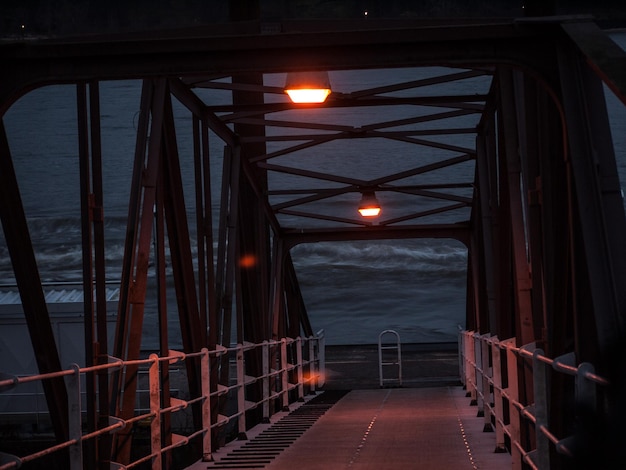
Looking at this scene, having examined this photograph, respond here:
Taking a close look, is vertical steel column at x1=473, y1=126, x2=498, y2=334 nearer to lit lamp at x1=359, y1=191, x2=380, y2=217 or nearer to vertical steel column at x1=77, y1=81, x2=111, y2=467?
lit lamp at x1=359, y1=191, x2=380, y2=217

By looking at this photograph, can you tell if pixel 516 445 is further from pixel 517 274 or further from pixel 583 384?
pixel 583 384

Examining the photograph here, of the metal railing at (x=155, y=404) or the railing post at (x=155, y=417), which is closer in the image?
the metal railing at (x=155, y=404)

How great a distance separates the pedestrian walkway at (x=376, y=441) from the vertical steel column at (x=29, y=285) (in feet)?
8.78

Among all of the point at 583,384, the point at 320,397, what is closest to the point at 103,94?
the point at 320,397

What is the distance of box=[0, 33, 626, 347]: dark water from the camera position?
65.0 m

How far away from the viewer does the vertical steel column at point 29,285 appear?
6480mm

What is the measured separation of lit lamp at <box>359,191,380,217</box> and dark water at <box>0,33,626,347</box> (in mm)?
44639

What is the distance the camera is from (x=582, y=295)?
543 cm

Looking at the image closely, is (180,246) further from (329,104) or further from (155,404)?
(329,104)

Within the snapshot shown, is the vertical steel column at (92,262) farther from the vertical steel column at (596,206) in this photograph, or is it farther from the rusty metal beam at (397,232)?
the rusty metal beam at (397,232)

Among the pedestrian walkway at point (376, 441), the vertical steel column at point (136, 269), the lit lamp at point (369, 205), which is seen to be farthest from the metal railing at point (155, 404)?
the lit lamp at point (369, 205)

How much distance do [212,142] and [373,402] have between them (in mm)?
55542

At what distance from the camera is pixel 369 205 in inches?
698

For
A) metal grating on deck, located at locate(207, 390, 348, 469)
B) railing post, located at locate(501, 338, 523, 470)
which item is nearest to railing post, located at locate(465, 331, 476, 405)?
metal grating on deck, located at locate(207, 390, 348, 469)
